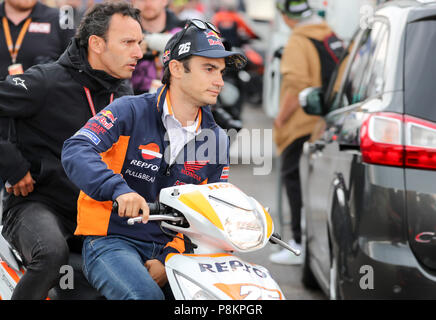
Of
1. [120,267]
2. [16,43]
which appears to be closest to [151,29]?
[16,43]

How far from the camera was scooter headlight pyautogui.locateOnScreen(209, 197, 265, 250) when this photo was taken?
2.86 meters

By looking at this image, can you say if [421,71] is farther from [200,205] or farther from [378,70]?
[200,205]

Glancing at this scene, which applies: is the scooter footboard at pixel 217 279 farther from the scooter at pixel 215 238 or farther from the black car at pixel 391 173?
the black car at pixel 391 173

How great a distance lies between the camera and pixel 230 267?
2.93m

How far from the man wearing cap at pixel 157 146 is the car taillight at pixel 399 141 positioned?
0.85 metres

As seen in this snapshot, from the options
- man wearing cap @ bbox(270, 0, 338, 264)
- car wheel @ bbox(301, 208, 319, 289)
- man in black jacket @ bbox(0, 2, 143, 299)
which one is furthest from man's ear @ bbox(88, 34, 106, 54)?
man wearing cap @ bbox(270, 0, 338, 264)

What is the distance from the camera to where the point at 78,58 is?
3977mm

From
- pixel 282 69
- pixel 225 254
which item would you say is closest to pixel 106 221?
pixel 225 254

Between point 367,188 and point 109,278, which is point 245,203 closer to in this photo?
point 109,278

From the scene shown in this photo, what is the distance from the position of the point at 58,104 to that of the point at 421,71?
179 cm

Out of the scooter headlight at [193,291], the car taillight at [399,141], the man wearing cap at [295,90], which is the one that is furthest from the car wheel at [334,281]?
the man wearing cap at [295,90]

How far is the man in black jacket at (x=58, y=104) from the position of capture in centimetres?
388

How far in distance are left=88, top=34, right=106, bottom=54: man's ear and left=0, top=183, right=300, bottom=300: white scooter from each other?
1.25 metres

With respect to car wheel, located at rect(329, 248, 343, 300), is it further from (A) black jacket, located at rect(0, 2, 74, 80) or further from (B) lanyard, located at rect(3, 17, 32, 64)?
(B) lanyard, located at rect(3, 17, 32, 64)
